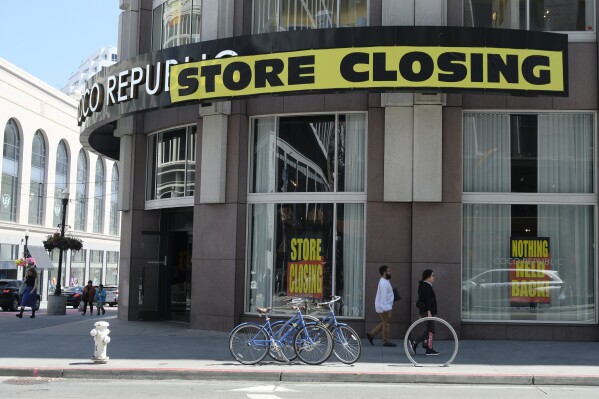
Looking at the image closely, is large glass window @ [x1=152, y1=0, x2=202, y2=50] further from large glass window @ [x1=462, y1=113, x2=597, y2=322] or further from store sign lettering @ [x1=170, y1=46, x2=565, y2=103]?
large glass window @ [x1=462, y1=113, x2=597, y2=322]

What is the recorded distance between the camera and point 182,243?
22.5 meters

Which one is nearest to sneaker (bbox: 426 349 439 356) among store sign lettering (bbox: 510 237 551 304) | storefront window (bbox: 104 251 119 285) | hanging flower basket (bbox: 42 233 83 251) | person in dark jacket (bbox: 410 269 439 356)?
person in dark jacket (bbox: 410 269 439 356)

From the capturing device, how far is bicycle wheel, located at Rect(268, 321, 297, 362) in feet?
42.2

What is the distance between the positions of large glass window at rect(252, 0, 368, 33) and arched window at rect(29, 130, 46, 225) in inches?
1697

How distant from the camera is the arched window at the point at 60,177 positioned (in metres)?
60.8

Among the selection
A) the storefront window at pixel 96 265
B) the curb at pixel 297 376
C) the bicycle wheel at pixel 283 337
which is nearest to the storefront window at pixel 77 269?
the storefront window at pixel 96 265

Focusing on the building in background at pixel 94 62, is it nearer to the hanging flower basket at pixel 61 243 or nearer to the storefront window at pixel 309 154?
the hanging flower basket at pixel 61 243

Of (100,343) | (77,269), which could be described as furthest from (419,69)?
(77,269)

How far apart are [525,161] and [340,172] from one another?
4.30 m

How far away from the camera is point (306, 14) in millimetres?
18203

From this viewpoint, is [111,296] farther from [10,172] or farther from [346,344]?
[346,344]

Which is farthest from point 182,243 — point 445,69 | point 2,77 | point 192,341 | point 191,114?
point 2,77

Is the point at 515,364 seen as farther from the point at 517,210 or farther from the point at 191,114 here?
the point at 191,114

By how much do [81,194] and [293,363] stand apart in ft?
186
